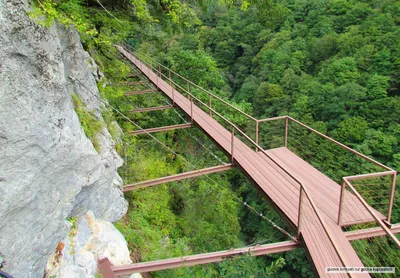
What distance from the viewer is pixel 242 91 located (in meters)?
41.1

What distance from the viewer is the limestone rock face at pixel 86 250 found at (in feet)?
11.5

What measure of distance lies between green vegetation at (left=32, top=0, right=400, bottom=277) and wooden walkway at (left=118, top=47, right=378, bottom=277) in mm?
417

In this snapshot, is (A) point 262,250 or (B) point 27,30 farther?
(A) point 262,250

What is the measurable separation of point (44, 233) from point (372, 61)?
38.4 metres

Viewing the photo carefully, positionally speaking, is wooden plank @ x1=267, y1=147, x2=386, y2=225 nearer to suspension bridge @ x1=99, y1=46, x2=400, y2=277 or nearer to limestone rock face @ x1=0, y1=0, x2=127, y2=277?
suspension bridge @ x1=99, y1=46, x2=400, y2=277

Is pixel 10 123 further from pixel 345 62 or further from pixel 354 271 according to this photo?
pixel 345 62

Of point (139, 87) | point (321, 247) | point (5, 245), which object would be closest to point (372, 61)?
point (139, 87)

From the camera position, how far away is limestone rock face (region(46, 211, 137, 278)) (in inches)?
138

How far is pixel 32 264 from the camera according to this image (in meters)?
2.96

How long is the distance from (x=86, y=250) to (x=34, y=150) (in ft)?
5.44

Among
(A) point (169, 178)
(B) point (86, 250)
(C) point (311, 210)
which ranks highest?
(C) point (311, 210)

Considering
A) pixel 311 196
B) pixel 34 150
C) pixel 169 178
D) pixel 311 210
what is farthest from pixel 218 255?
pixel 34 150

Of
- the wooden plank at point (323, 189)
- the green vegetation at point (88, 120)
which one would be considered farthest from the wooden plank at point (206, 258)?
the green vegetation at point (88, 120)

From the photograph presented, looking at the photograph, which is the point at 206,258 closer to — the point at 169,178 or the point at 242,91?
the point at 169,178
